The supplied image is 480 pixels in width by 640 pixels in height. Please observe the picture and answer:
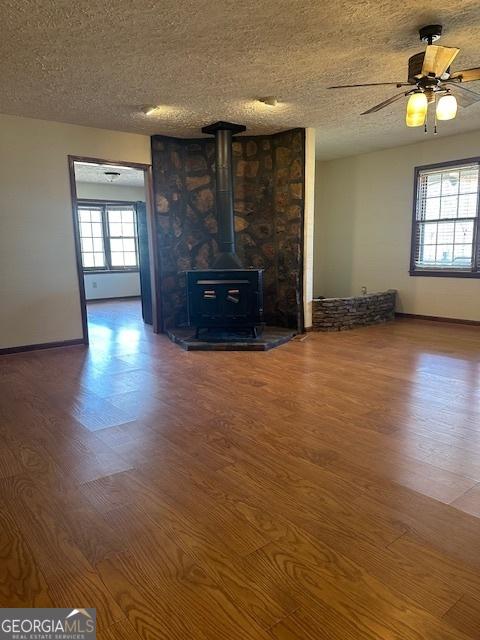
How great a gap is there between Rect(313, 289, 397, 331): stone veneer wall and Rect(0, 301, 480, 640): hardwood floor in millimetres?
2018

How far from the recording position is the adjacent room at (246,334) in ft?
4.73

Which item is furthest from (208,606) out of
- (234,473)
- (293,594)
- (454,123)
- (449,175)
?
(449,175)

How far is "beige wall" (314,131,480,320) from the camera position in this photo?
5.90 metres

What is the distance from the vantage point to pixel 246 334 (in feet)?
16.7

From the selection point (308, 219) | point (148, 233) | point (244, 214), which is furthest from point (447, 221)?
point (148, 233)

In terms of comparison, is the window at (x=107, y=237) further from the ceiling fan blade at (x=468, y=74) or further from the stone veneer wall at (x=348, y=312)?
the ceiling fan blade at (x=468, y=74)

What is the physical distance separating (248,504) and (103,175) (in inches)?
304

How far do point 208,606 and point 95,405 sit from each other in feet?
6.77

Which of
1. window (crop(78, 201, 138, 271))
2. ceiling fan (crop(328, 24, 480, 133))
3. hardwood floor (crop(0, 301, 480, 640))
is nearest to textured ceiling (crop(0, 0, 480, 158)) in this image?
ceiling fan (crop(328, 24, 480, 133))

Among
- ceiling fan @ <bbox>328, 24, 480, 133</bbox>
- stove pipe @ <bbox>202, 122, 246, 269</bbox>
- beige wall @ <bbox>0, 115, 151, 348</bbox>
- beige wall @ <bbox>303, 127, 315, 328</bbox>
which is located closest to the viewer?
ceiling fan @ <bbox>328, 24, 480, 133</bbox>

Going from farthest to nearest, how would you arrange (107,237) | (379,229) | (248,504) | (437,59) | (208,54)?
(107,237) < (379,229) < (208,54) < (437,59) < (248,504)

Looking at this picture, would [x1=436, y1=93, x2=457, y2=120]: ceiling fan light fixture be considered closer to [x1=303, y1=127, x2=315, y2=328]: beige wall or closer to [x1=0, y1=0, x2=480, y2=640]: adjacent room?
[x1=0, y1=0, x2=480, y2=640]: adjacent room

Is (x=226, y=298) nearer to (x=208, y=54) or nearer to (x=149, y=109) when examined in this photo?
(x=149, y=109)

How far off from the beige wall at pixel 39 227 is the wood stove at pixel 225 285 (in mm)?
1340
